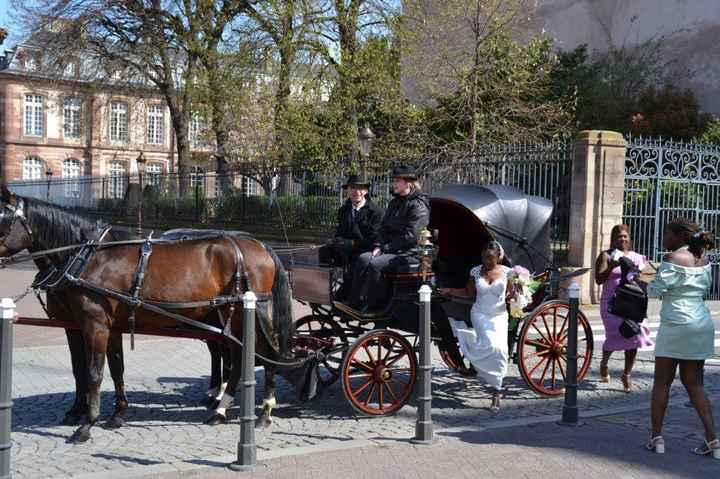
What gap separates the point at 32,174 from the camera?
60344 millimetres

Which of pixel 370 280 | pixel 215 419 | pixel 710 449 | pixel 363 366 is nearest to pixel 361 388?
pixel 363 366

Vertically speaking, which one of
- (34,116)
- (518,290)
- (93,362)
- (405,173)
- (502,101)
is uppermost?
(34,116)

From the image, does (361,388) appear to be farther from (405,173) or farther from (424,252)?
(405,173)

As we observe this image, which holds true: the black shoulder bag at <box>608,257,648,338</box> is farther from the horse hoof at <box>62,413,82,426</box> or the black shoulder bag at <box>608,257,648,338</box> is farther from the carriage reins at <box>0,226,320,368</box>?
the horse hoof at <box>62,413,82,426</box>

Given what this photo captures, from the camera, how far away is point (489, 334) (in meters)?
7.01

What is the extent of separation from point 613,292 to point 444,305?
83.0 inches

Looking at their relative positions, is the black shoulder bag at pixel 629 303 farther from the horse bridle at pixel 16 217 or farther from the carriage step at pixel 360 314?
the horse bridle at pixel 16 217

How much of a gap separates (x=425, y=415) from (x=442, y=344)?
1760 millimetres

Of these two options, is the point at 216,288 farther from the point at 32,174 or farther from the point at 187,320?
the point at 32,174

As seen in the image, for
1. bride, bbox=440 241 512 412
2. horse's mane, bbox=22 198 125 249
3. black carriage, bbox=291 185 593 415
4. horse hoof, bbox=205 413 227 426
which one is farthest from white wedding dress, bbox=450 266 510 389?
horse's mane, bbox=22 198 125 249

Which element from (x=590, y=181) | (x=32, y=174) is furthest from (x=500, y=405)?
(x=32, y=174)

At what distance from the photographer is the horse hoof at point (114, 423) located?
632 centimetres

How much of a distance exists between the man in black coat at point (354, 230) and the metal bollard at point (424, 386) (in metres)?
1.53

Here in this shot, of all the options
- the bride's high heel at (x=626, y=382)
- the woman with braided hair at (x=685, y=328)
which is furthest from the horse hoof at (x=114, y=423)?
the bride's high heel at (x=626, y=382)
